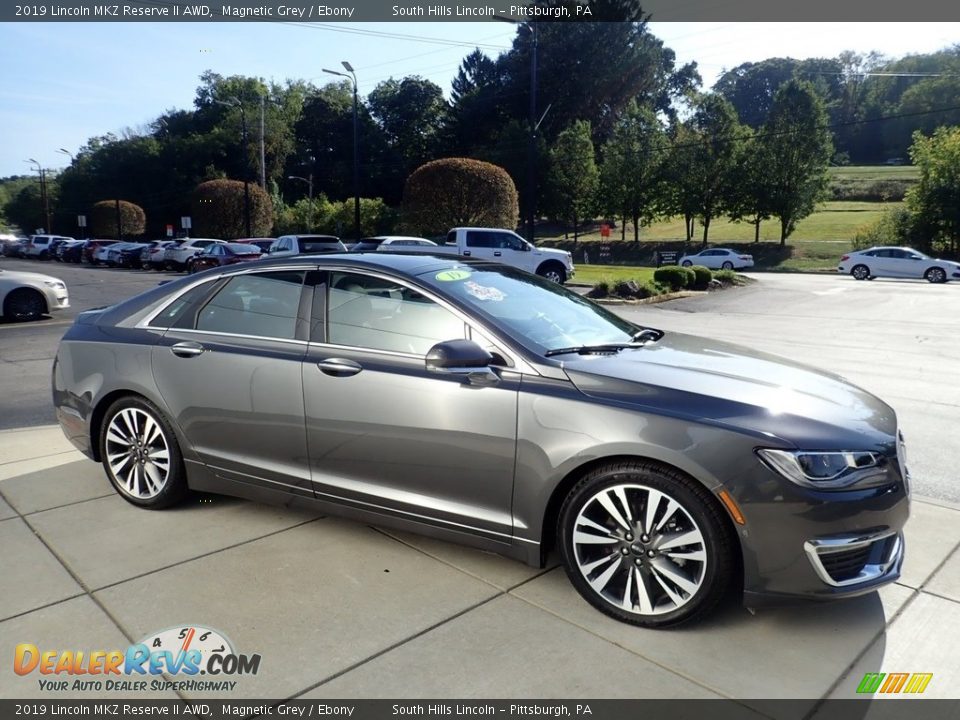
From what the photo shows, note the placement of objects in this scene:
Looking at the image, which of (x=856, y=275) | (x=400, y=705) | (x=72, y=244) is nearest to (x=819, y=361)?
(x=400, y=705)

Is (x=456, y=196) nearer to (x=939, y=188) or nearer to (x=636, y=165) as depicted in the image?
(x=636, y=165)

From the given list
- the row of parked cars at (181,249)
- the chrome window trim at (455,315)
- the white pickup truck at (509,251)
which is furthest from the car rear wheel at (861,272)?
the chrome window trim at (455,315)

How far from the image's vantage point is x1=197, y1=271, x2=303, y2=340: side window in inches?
154

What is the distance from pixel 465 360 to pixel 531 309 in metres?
0.77

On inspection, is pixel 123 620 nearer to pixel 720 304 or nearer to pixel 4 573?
pixel 4 573

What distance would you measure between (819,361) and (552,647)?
8.12m

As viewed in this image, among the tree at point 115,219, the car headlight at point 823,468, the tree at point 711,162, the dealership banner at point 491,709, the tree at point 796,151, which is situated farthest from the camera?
the tree at point 115,219

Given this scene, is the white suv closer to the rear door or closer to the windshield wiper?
the rear door

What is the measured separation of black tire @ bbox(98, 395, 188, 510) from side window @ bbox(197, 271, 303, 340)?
0.65 m

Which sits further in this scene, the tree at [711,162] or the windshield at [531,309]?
the tree at [711,162]

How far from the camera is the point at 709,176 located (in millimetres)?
45812

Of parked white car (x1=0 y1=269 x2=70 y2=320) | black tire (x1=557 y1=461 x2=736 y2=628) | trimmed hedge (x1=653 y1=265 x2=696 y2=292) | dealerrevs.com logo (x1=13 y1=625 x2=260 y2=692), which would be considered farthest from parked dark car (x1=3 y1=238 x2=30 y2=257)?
black tire (x1=557 y1=461 x2=736 y2=628)

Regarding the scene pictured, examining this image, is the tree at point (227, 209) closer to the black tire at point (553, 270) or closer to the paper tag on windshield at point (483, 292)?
the black tire at point (553, 270)

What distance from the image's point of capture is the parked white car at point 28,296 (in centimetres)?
1394
